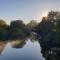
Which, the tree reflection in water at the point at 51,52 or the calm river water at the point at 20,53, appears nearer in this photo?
the tree reflection in water at the point at 51,52

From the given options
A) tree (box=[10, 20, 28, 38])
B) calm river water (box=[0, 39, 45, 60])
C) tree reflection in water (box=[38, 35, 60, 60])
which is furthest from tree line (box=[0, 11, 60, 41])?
tree reflection in water (box=[38, 35, 60, 60])

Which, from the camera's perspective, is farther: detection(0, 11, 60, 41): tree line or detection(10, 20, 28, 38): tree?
detection(10, 20, 28, 38): tree

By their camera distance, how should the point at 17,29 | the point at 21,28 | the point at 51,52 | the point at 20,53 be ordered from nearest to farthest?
1. the point at 51,52
2. the point at 20,53
3. the point at 17,29
4. the point at 21,28

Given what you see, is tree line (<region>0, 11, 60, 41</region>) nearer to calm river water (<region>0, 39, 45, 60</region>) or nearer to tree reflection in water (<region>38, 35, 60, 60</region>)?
calm river water (<region>0, 39, 45, 60</region>)

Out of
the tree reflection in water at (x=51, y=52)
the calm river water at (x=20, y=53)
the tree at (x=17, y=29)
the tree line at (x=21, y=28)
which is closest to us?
the tree reflection in water at (x=51, y=52)

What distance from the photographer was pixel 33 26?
20719 millimetres

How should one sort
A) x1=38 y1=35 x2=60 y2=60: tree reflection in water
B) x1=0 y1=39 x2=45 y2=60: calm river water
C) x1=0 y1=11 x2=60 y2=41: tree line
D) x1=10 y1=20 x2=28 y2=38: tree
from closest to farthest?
1. x1=38 y1=35 x2=60 y2=60: tree reflection in water
2. x1=0 y1=39 x2=45 y2=60: calm river water
3. x1=0 y1=11 x2=60 y2=41: tree line
4. x1=10 y1=20 x2=28 y2=38: tree

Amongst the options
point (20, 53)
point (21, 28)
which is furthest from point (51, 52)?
point (21, 28)

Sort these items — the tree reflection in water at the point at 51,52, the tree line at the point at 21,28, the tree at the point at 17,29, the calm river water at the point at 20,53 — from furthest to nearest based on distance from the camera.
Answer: the tree at the point at 17,29
the tree line at the point at 21,28
the calm river water at the point at 20,53
the tree reflection in water at the point at 51,52

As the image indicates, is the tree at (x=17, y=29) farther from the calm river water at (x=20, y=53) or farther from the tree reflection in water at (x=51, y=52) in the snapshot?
the tree reflection in water at (x=51, y=52)

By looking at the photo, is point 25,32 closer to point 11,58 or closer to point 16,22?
point 16,22

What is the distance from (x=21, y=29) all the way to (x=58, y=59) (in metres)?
10.7

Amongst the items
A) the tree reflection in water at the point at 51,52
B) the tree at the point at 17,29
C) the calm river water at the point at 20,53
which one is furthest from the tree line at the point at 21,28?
the tree reflection in water at the point at 51,52

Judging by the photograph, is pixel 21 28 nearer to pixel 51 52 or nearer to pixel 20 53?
pixel 20 53
